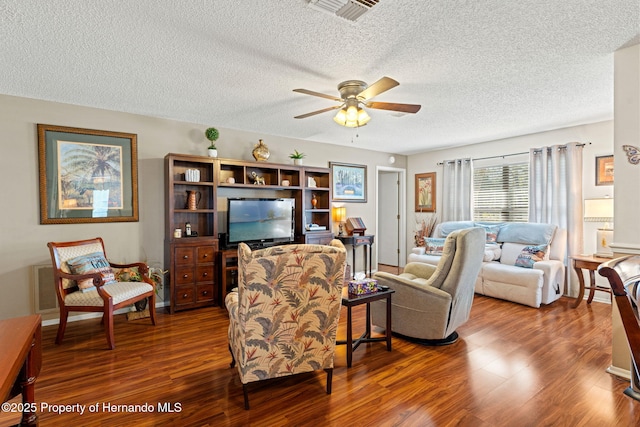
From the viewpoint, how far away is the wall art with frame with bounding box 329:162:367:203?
5902 mm

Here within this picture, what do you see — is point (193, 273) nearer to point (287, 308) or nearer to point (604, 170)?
point (287, 308)

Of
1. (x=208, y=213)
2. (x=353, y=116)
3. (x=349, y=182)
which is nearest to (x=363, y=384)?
(x=353, y=116)

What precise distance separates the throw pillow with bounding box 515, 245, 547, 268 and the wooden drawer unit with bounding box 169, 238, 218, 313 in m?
4.29

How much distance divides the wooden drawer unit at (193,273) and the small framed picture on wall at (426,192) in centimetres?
438

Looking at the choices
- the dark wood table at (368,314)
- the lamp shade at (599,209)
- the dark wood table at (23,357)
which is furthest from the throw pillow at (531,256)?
the dark wood table at (23,357)

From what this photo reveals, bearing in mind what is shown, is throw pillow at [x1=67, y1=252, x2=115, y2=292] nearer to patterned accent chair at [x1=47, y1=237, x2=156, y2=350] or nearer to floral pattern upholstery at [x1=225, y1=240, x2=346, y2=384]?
patterned accent chair at [x1=47, y1=237, x2=156, y2=350]

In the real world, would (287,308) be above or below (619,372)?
above

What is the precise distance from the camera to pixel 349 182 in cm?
608

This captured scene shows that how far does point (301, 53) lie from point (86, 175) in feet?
9.87

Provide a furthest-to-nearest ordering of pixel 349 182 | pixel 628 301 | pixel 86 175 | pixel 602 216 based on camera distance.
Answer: pixel 349 182, pixel 602 216, pixel 86 175, pixel 628 301

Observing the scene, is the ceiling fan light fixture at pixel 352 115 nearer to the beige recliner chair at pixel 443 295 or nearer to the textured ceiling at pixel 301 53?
the textured ceiling at pixel 301 53

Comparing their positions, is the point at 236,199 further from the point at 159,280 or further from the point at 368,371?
the point at 368,371

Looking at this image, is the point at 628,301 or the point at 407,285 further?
the point at 407,285

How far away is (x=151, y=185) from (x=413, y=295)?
138 inches
